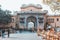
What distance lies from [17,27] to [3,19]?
41.1 inches

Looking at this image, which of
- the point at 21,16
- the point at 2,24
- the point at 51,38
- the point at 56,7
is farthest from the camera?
the point at 21,16

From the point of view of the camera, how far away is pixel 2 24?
1519 centimetres

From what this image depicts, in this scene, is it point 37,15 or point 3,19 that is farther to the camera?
point 37,15

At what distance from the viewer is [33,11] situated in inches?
785

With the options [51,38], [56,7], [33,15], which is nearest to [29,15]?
[33,15]

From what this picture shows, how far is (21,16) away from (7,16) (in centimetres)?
292

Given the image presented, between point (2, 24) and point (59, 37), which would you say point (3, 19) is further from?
point (59, 37)

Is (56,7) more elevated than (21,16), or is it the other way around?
(56,7)

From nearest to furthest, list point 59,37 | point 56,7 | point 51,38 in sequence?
point 59,37 → point 51,38 → point 56,7

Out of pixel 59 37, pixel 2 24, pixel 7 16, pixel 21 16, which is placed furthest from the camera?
pixel 21 16

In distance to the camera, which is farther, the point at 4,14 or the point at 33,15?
the point at 33,15

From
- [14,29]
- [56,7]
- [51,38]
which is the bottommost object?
[14,29]

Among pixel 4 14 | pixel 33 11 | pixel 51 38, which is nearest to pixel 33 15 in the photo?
pixel 33 11

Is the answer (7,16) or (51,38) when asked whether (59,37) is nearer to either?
(51,38)
